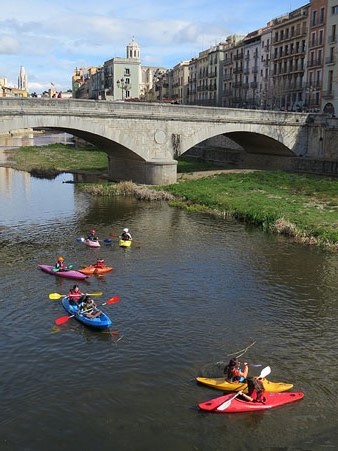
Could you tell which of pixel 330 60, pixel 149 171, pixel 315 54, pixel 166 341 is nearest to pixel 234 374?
pixel 166 341

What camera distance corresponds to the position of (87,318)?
17.1 m

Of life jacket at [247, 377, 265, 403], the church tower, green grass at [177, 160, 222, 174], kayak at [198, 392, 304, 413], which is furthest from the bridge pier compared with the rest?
the church tower

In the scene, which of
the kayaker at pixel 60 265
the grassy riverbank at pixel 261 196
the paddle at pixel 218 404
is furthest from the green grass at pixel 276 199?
the paddle at pixel 218 404

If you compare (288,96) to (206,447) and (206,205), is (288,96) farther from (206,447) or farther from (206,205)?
(206,447)

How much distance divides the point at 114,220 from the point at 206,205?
736 cm

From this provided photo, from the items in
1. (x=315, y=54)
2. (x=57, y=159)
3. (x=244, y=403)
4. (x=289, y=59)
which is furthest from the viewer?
(x=289, y=59)

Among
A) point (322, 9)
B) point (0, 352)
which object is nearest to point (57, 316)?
point (0, 352)

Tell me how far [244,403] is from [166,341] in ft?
12.9

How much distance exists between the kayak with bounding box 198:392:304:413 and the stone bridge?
28309 millimetres

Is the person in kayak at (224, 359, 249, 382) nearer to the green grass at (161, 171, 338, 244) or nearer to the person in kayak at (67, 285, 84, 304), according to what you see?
the person in kayak at (67, 285, 84, 304)

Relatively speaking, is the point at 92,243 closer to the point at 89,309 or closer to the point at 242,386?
the point at 89,309

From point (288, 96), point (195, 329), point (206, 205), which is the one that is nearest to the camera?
point (195, 329)

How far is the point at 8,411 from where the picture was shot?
40.9ft

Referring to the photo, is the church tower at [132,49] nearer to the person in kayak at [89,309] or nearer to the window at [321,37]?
the window at [321,37]
